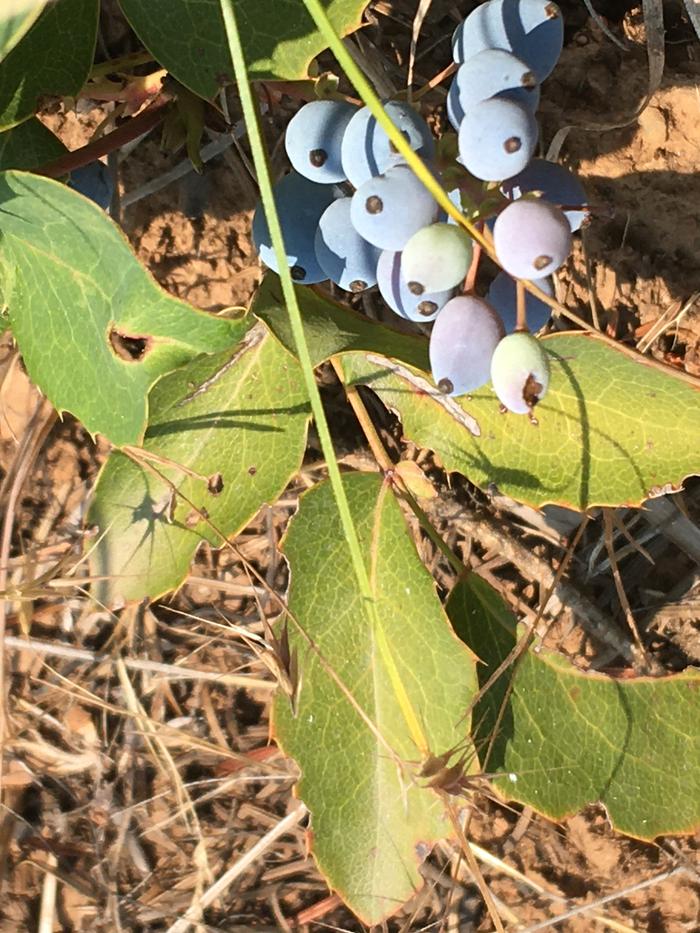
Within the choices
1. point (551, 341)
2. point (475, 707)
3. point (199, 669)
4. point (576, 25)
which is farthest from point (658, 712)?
point (576, 25)

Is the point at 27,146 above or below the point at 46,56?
below

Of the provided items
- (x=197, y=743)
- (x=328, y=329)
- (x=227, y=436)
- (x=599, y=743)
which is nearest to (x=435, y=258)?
(x=328, y=329)

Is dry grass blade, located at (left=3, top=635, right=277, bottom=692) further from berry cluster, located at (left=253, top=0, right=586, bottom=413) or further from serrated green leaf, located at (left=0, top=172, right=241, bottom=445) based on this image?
berry cluster, located at (left=253, top=0, right=586, bottom=413)

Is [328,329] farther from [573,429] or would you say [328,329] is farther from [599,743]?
[599,743]

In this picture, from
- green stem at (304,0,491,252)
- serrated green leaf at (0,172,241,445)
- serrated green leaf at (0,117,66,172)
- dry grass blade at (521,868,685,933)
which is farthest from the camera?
dry grass blade at (521,868,685,933)

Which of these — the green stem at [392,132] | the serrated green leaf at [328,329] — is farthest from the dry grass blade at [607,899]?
Answer: the green stem at [392,132]

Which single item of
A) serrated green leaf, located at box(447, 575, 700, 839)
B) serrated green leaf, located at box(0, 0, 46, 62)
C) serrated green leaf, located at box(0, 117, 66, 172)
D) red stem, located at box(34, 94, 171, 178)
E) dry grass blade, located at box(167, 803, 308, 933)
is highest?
serrated green leaf, located at box(0, 0, 46, 62)

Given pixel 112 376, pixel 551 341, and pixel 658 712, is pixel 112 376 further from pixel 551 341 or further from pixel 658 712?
pixel 658 712

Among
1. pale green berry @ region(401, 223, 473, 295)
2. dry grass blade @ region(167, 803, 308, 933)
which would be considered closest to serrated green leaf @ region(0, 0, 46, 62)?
pale green berry @ region(401, 223, 473, 295)
